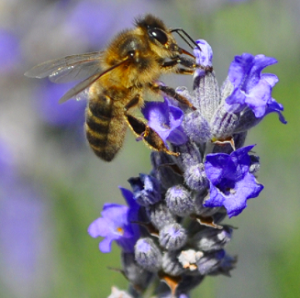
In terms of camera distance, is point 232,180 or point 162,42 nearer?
point 232,180

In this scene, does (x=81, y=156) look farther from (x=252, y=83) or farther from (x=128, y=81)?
(x=252, y=83)

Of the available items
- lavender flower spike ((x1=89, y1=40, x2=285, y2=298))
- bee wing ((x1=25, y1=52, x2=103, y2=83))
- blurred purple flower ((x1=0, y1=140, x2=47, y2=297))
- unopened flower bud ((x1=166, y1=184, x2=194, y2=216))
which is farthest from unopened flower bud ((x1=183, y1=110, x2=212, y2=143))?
blurred purple flower ((x1=0, y1=140, x2=47, y2=297))

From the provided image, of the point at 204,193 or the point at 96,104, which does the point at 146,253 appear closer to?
Answer: the point at 204,193

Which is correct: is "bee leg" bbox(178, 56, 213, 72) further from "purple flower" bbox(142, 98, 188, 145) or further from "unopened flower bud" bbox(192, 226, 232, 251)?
"unopened flower bud" bbox(192, 226, 232, 251)

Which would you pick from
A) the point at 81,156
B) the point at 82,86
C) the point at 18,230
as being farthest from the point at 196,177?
the point at 18,230

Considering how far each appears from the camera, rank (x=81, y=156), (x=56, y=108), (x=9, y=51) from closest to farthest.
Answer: (x=81, y=156), (x=56, y=108), (x=9, y=51)

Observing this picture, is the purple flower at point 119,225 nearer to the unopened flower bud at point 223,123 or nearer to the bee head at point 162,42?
the unopened flower bud at point 223,123
